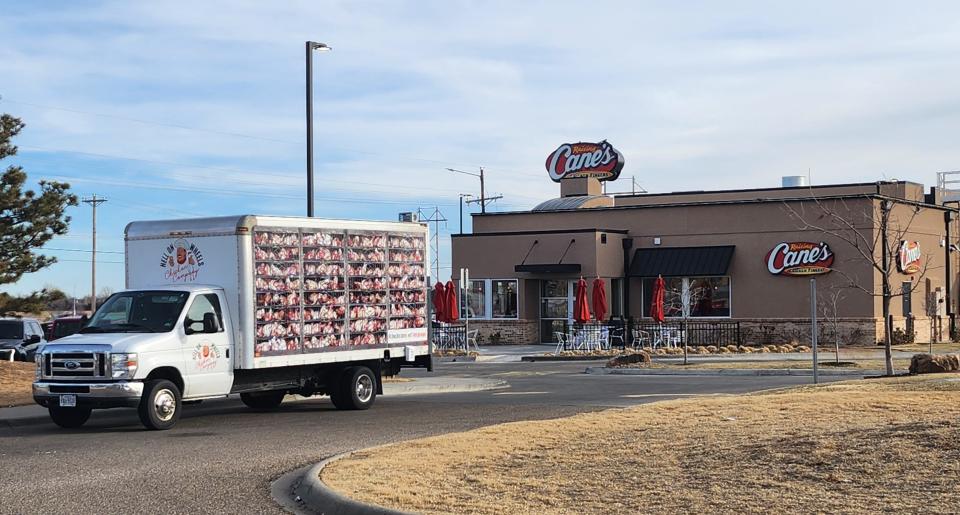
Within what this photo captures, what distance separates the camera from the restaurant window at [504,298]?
4512 cm

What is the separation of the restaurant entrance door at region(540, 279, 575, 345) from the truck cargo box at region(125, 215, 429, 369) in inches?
927

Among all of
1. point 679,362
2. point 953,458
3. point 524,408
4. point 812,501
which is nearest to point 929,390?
point 524,408

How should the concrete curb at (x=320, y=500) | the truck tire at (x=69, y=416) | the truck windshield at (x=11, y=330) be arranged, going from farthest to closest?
1. the truck windshield at (x=11, y=330)
2. the truck tire at (x=69, y=416)
3. the concrete curb at (x=320, y=500)

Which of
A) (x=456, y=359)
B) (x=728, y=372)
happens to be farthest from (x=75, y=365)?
(x=456, y=359)

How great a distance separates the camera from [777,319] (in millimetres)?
41344

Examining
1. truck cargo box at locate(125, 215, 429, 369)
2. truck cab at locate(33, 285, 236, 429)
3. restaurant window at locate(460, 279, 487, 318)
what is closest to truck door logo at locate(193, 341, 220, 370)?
truck cab at locate(33, 285, 236, 429)

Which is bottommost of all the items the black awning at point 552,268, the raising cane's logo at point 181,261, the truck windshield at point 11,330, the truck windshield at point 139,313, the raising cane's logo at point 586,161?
the truck windshield at point 11,330

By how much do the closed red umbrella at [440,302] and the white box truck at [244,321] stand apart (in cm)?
1755

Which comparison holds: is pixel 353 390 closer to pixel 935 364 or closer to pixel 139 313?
pixel 139 313

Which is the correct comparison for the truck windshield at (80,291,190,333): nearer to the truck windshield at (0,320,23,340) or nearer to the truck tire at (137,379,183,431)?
the truck tire at (137,379,183,431)

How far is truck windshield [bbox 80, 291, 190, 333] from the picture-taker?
1745 cm

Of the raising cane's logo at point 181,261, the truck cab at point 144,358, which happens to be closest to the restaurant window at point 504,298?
the raising cane's logo at point 181,261

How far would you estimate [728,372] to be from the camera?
28.9 m

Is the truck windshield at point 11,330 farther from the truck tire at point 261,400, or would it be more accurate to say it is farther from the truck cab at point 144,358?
the truck cab at point 144,358
